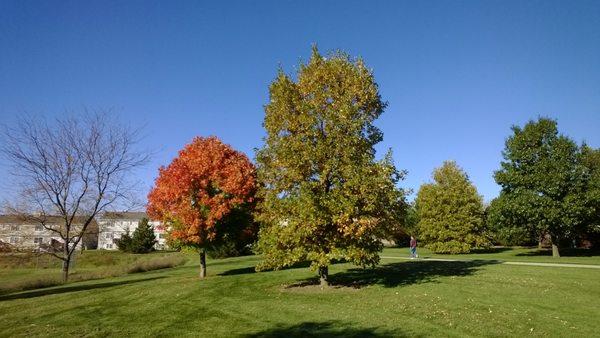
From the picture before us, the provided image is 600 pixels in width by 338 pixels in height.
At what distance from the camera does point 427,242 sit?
4719 cm

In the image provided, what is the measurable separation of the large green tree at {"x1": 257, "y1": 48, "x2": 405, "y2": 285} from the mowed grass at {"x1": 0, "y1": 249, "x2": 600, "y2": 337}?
1.89 m

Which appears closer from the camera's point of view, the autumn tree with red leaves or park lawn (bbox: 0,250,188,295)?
the autumn tree with red leaves

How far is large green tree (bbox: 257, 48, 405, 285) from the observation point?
50.8 feet

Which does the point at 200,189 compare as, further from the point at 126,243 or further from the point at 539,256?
the point at 126,243

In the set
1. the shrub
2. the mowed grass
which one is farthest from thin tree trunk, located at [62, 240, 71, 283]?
the mowed grass

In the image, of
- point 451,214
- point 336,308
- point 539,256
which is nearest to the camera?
point 336,308

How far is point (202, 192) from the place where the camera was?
22.1 m

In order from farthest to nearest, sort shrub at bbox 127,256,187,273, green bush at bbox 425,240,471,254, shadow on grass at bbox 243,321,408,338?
green bush at bbox 425,240,471,254
shrub at bbox 127,256,187,273
shadow on grass at bbox 243,321,408,338

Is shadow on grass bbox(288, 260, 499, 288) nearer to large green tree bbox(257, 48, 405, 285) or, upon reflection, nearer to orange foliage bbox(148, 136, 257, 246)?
large green tree bbox(257, 48, 405, 285)

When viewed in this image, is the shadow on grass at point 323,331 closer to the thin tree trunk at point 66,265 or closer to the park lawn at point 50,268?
the park lawn at point 50,268

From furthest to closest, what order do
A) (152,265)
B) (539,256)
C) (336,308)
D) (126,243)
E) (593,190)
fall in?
(126,243) < (152,265) < (539,256) < (593,190) < (336,308)

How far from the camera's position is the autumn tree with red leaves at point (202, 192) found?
21516mm

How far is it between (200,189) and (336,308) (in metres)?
11.6

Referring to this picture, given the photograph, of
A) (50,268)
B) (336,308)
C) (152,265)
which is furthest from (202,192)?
(50,268)
